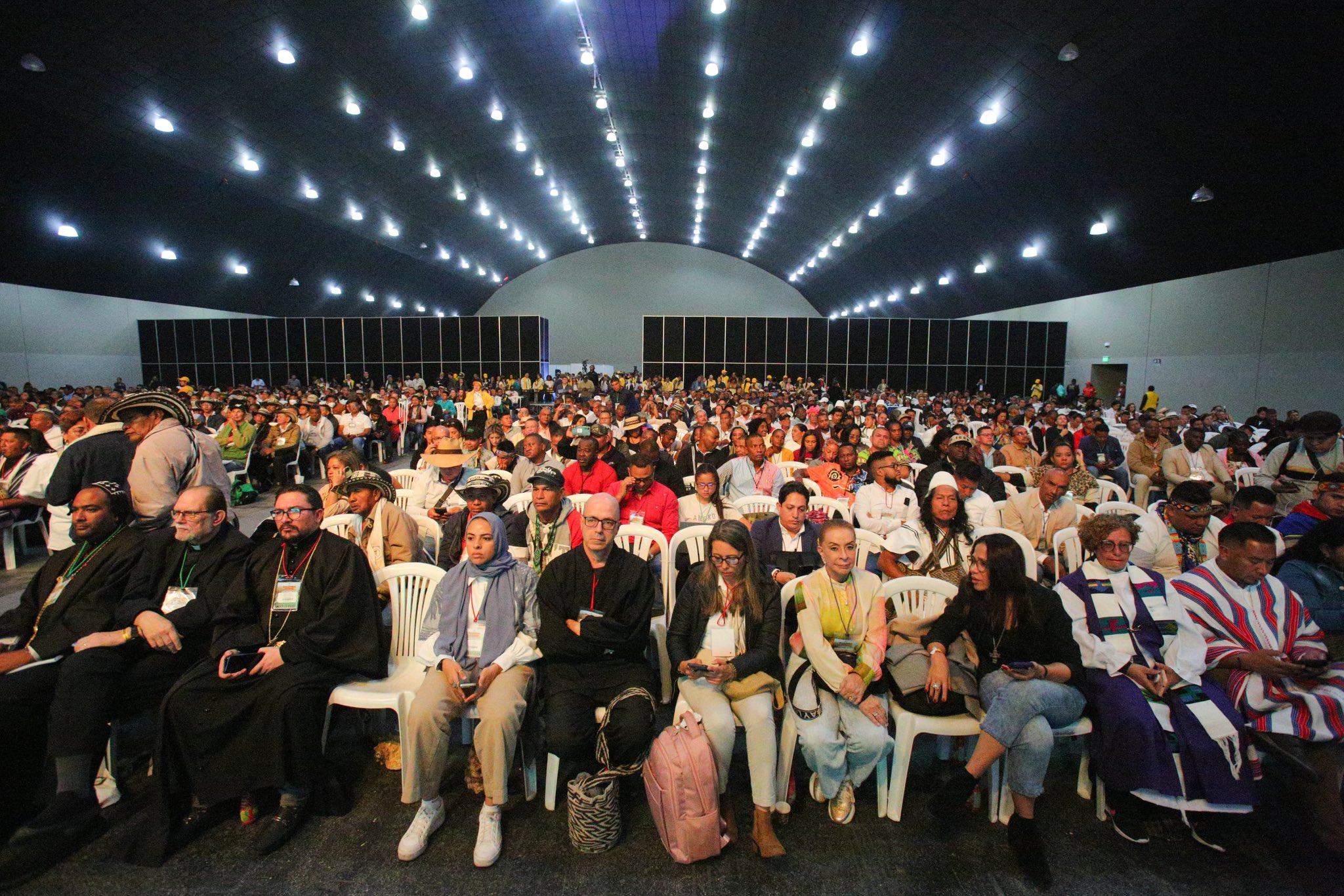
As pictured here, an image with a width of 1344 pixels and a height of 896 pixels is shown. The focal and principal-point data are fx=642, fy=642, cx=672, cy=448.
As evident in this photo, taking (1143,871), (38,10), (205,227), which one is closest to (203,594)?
(1143,871)

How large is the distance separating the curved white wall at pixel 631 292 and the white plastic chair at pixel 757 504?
3206 centimetres

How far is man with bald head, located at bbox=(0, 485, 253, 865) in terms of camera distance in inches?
A: 94.9

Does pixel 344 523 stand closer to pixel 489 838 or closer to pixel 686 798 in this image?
pixel 489 838

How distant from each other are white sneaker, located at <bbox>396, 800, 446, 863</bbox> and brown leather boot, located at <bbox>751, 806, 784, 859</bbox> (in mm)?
1208

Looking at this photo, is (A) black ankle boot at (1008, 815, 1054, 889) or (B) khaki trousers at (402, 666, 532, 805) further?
(B) khaki trousers at (402, 666, 532, 805)

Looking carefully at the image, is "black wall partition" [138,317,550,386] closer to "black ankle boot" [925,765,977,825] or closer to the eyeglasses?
the eyeglasses

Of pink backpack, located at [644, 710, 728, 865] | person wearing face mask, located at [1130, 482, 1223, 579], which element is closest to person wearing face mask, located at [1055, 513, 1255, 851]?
person wearing face mask, located at [1130, 482, 1223, 579]

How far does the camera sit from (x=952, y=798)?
246 cm

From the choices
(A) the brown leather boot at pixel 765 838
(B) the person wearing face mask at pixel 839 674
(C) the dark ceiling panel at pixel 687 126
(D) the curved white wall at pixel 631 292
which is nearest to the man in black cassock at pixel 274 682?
(A) the brown leather boot at pixel 765 838

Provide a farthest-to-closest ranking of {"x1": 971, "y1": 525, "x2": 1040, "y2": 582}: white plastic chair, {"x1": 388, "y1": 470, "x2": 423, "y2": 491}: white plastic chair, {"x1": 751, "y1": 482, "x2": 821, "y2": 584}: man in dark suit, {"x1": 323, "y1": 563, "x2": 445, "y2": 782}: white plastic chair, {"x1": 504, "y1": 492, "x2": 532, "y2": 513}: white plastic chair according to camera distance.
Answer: {"x1": 388, "y1": 470, "x2": 423, "y2": 491}: white plastic chair < {"x1": 504, "y1": 492, "x2": 532, "y2": 513}: white plastic chair < {"x1": 751, "y1": 482, "x2": 821, "y2": 584}: man in dark suit < {"x1": 971, "y1": 525, "x2": 1040, "y2": 582}: white plastic chair < {"x1": 323, "y1": 563, "x2": 445, "y2": 782}: white plastic chair

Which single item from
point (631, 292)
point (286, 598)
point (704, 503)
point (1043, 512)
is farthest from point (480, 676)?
point (631, 292)

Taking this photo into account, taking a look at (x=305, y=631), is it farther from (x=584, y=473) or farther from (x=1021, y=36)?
(x=1021, y=36)

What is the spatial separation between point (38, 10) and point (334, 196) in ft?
31.3

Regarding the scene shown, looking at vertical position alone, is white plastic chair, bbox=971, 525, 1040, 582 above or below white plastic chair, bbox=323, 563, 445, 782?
above
